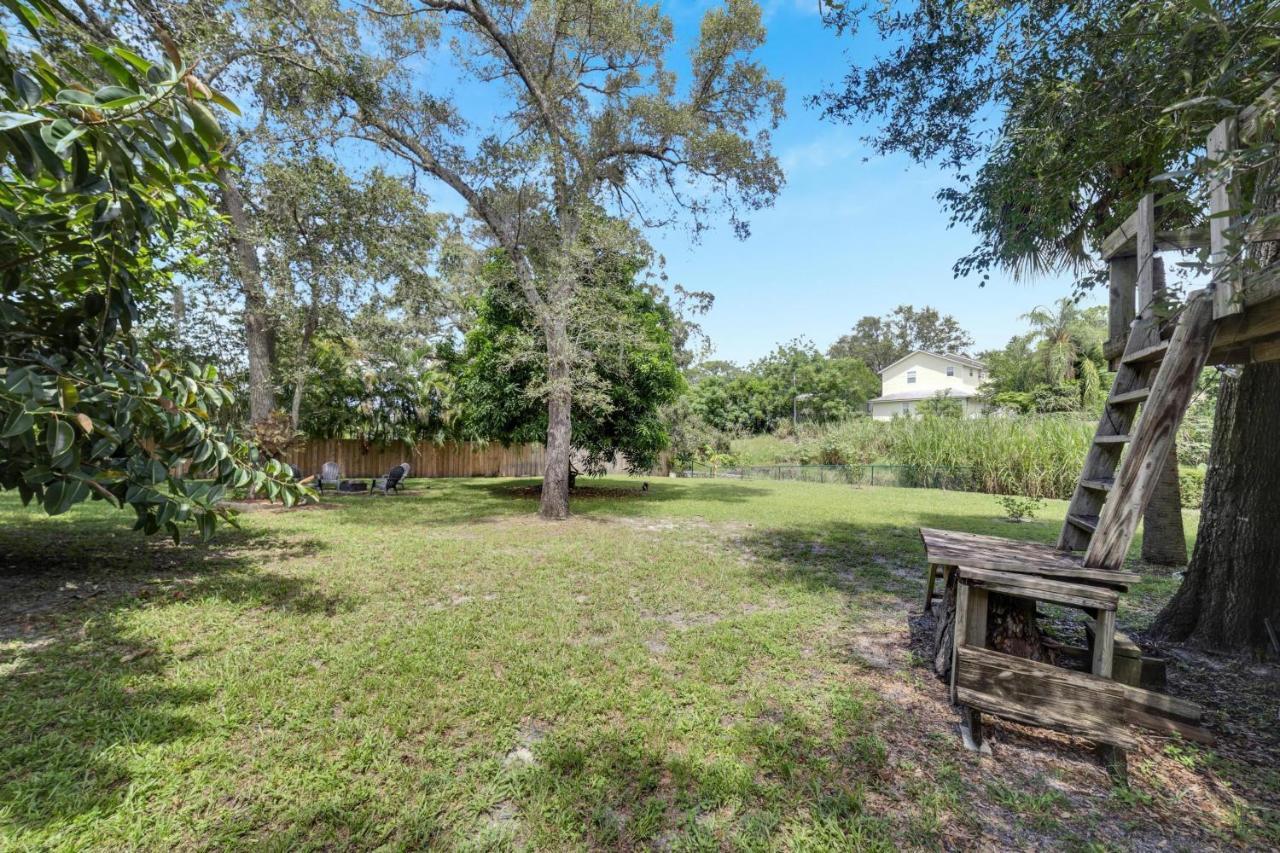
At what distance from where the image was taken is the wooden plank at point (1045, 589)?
2.11m

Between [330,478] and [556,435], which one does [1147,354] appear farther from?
[330,478]

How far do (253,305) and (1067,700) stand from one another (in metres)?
11.6

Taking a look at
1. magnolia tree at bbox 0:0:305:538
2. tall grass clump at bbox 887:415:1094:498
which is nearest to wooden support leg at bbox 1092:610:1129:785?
magnolia tree at bbox 0:0:305:538

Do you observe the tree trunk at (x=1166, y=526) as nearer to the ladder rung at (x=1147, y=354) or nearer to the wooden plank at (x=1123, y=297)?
the wooden plank at (x=1123, y=297)

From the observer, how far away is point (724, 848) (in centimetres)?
175

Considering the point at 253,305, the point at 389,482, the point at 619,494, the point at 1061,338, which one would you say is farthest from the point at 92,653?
the point at 1061,338

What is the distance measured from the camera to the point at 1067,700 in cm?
215

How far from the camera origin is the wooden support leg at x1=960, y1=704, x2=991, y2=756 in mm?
2318

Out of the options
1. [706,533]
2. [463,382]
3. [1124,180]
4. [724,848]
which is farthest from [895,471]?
[724,848]

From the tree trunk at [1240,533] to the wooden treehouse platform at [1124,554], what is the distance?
1091mm

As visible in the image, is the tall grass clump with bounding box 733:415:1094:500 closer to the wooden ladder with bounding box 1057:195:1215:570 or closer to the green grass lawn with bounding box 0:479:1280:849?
the green grass lawn with bounding box 0:479:1280:849

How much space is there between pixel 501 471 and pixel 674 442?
6.69 meters

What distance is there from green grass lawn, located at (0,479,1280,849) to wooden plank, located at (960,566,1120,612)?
0.77 m

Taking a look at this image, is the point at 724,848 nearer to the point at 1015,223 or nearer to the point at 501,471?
the point at 1015,223
